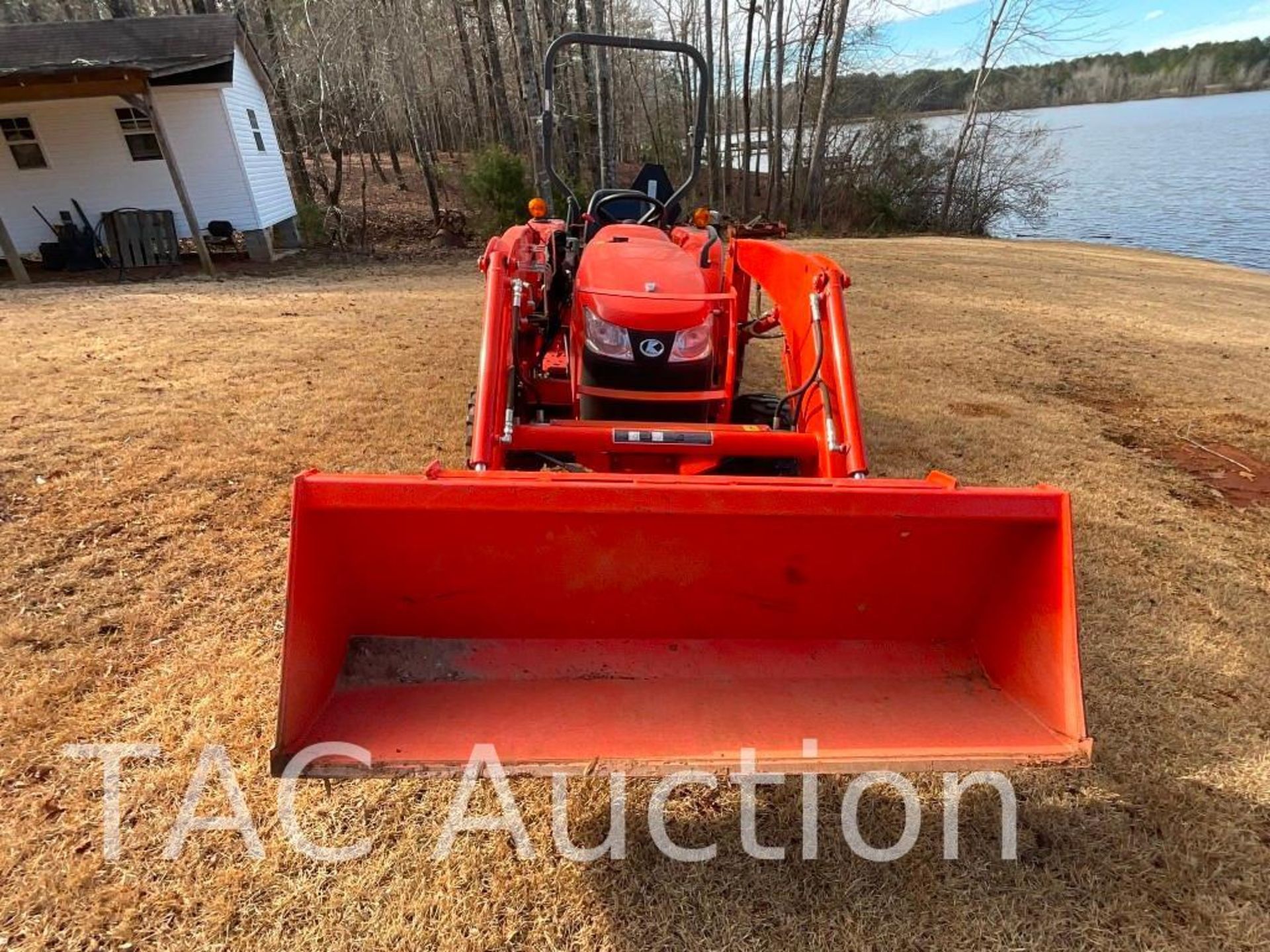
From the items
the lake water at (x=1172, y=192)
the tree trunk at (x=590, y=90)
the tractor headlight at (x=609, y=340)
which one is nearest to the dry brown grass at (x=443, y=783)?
the tractor headlight at (x=609, y=340)

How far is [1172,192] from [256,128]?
27.1m

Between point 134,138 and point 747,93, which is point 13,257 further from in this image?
point 747,93

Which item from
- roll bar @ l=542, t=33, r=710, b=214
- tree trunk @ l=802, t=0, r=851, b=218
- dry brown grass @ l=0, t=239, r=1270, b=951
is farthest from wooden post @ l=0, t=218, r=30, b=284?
tree trunk @ l=802, t=0, r=851, b=218

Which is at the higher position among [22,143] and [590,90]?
[590,90]

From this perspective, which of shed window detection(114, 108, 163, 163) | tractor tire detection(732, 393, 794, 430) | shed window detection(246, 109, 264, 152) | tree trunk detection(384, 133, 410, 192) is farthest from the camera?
tree trunk detection(384, 133, 410, 192)

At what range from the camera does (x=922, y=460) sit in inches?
170

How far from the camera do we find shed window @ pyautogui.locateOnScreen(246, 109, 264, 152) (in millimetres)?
14137

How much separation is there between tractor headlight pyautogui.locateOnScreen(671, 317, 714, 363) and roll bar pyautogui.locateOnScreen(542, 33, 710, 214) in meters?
1.42

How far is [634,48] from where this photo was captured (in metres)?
3.43

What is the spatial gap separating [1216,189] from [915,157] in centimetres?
990

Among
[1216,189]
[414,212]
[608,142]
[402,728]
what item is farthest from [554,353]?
[1216,189]

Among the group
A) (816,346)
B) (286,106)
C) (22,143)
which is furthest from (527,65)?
(816,346)

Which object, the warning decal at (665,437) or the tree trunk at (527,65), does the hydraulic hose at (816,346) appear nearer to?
the warning decal at (665,437)

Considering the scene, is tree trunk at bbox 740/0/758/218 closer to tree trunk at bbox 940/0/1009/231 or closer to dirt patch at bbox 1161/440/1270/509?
tree trunk at bbox 940/0/1009/231
